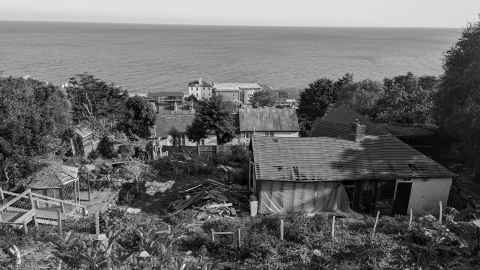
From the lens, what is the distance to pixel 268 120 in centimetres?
4634

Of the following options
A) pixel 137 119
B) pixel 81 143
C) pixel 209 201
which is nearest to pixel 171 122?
pixel 137 119

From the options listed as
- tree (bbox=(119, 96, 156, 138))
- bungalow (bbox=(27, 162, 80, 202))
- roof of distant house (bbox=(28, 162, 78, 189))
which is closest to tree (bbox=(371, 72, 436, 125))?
tree (bbox=(119, 96, 156, 138))

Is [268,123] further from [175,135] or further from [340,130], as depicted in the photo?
[340,130]

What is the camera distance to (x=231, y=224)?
646 inches

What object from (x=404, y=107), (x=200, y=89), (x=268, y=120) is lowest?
(x=200, y=89)

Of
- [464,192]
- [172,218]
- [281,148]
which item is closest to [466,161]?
[464,192]

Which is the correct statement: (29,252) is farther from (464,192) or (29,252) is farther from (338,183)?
(464,192)

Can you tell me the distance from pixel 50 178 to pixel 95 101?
1278 inches

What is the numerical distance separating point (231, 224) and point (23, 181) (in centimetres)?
1182

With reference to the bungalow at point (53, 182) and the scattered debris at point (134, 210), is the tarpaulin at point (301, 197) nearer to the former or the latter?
the scattered debris at point (134, 210)

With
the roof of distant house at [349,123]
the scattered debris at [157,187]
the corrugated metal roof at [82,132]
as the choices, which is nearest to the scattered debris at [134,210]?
the scattered debris at [157,187]

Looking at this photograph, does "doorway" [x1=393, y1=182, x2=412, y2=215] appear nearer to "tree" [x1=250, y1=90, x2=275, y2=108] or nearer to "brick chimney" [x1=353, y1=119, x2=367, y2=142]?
"brick chimney" [x1=353, y1=119, x2=367, y2=142]

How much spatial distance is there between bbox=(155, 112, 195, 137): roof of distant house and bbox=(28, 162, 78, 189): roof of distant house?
2650 centimetres

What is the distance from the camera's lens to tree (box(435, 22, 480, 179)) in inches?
885
